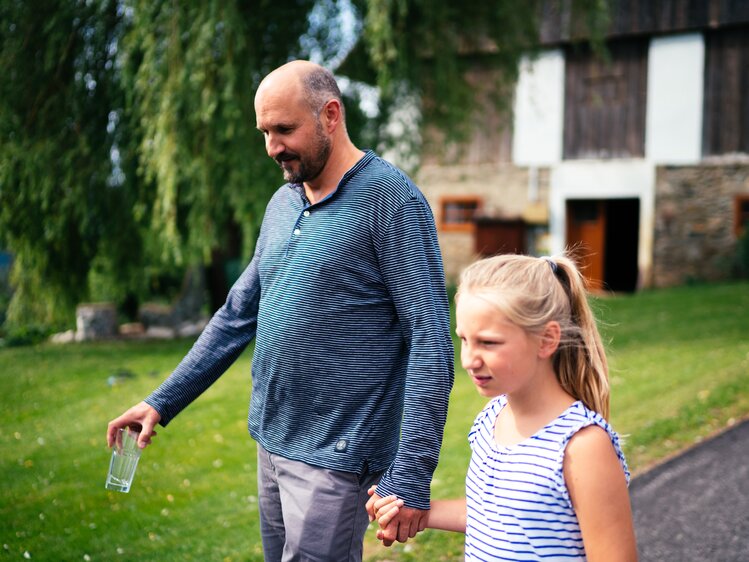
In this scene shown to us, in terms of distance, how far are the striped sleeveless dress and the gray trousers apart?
48 centimetres

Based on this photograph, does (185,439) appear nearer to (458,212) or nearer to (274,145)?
(274,145)

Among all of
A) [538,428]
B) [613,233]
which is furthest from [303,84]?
[613,233]

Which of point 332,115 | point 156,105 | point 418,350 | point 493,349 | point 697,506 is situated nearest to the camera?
point 493,349

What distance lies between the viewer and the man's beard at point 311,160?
2.34 m

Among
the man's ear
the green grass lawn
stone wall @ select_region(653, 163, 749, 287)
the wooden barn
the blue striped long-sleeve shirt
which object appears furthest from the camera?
stone wall @ select_region(653, 163, 749, 287)

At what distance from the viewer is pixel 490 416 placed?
6.89 feet

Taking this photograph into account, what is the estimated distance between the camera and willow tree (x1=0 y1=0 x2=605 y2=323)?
8422mm

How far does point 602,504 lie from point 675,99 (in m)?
16.2

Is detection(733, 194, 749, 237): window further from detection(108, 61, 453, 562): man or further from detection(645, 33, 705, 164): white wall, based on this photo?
detection(108, 61, 453, 562): man

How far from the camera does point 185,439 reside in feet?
21.9

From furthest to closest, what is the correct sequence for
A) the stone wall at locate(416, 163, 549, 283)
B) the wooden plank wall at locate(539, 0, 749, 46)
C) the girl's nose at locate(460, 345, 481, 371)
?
the stone wall at locate(416, 163, 549, 283) → the wooden plank wall at locate(539, 0, 749, 46) → the girl's nose at locate(460, 345, 481, 371)

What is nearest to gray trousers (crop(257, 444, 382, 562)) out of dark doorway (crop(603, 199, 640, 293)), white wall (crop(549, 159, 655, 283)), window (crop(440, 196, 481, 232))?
white wall (crop(549, 159, 655, 283))

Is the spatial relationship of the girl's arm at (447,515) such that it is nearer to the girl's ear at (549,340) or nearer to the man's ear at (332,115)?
the girl's ear at (549,340)

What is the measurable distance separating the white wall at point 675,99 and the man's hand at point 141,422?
15.8 m
